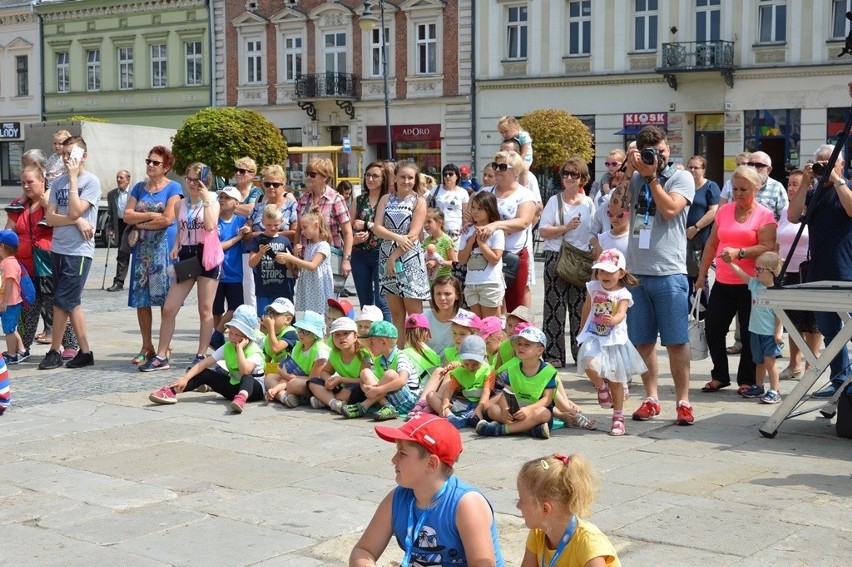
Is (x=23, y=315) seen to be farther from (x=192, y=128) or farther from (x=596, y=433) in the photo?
(x=192, y=128)

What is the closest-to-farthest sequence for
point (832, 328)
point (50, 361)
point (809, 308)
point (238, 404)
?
1. point (809, 308)
2. point (832, 328)
3. point (238, 404)
4. point (50, 361)

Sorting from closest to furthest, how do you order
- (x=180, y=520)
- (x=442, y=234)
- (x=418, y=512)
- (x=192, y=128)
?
(x=418, y=512) < (x=180, y=520) < (x=442, y=234) < (x=192, y=128)

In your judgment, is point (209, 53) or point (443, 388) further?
point (209, 53)

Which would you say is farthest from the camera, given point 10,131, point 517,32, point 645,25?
point 10,131

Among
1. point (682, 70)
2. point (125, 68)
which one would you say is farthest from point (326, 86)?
point (682, 70)

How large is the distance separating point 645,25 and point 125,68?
23447mm

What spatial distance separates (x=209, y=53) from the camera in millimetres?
49750

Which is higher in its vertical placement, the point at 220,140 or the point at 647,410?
the point at 220,140

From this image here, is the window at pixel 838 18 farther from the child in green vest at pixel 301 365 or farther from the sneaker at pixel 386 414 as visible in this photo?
the sneaker at pixel 386 414

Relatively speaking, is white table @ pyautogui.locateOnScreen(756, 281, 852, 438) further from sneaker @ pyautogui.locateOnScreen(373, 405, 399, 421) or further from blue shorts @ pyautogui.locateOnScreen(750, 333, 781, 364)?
sneaker @ pyautogui.locateOnScreen(373, 405, 399, 421)

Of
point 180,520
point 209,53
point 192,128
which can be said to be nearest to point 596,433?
point 180,520

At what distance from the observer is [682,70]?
124 feet

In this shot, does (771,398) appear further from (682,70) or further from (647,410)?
(682,70)

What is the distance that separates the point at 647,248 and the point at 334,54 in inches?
1580
